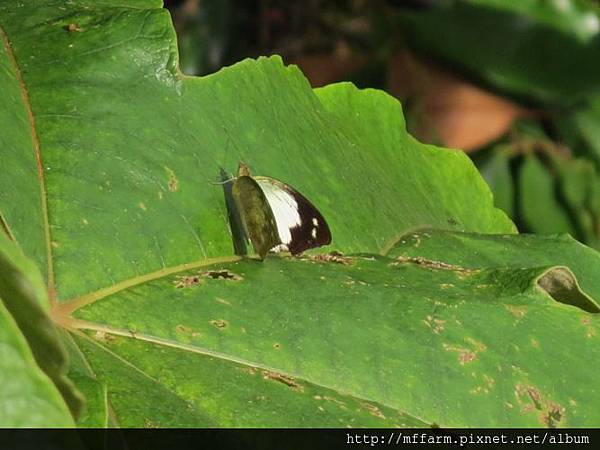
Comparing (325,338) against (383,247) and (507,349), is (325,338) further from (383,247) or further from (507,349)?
(383,247)

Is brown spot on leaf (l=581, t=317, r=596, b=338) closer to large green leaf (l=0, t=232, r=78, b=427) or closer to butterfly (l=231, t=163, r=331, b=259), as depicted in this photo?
butterfly (l=231, t=163, r=331, b=259)

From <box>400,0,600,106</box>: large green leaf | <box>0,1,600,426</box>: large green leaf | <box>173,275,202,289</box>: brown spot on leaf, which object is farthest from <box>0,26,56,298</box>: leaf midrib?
<box>400,0,600,106</box>: large green leaf

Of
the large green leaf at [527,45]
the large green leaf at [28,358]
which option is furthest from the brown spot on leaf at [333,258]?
the large green leaf at [527,45]

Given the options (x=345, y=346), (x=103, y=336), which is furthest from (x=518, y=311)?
(x=103, y=336)

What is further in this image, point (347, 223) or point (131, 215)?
point (347, 223)

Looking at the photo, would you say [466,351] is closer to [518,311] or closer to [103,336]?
[518,311]

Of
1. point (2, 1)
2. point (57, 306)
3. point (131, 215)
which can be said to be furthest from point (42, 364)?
point (2, 1)
